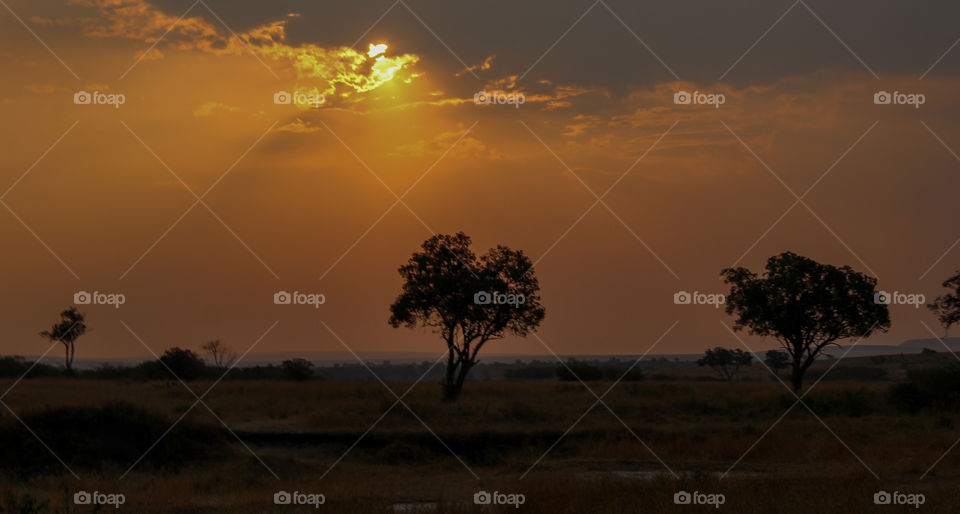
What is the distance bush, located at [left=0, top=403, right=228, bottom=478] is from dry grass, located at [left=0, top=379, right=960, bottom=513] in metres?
0.75

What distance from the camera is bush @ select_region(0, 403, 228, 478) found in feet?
80.1

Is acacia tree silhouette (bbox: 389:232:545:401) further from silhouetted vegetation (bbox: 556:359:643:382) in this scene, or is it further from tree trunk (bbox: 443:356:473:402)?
silhouetted vegetation (bbox: 556:359:643:382)

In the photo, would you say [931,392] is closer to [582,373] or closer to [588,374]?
[588,374]

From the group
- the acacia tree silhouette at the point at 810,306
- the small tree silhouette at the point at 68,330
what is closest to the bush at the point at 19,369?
the small tree silhouette at the point at 68,330

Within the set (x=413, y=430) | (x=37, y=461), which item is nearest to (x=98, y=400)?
(x=37, y=461)

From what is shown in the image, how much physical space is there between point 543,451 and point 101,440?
15.4m

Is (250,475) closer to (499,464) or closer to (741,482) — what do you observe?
(499,464)

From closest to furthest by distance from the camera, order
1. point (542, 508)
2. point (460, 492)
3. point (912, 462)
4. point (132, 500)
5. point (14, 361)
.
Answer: point (542, 508)
point (132, 500)
point (460, 492)
point (912, 462)
point (14, 361)

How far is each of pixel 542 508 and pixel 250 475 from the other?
438 inches

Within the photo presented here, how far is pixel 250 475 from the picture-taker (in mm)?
22828

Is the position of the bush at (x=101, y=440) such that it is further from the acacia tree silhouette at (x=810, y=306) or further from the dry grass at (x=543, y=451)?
the acacia tree silhouette at (x=810, y=306)

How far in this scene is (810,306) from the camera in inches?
1838

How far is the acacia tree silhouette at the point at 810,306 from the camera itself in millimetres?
46594

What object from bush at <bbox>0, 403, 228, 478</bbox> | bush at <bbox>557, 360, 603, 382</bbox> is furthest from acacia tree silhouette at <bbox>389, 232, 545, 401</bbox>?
bush at <bbox>557, 360, 603, 382</bbox>
